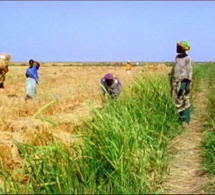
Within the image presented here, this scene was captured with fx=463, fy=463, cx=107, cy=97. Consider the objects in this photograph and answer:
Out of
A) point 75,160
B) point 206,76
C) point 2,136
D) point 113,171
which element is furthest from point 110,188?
point 206,76

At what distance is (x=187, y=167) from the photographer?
18.5 feet

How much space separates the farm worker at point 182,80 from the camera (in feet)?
27.3

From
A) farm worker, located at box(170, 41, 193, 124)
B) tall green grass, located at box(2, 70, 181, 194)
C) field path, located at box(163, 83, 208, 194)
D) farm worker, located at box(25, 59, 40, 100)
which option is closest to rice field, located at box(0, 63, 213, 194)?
tall green grass, located at box(2, 70, 181, 194)

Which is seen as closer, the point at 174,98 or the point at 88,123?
the point at 88,123

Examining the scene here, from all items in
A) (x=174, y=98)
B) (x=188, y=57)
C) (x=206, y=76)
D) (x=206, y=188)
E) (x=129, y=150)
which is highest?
(x=206, y=76)

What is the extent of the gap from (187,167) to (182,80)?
3020 millimetres

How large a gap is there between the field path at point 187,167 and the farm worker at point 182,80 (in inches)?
17.6

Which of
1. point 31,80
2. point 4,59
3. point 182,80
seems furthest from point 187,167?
point 4,59

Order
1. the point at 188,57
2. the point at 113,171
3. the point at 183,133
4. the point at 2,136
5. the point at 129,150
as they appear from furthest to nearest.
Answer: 1. the point at 188,57
2. the point at 183,133
3. the point at 2,136
4. the point at 129,150
5. the point at 113,171

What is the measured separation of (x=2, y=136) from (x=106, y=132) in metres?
2.65

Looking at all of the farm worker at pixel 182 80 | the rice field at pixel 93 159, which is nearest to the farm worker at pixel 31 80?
the farm worker at pixel 182 80

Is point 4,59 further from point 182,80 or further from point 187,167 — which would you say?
point 187,167

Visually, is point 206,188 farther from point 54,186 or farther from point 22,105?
point 22,105

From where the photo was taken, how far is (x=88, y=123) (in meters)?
5.14
